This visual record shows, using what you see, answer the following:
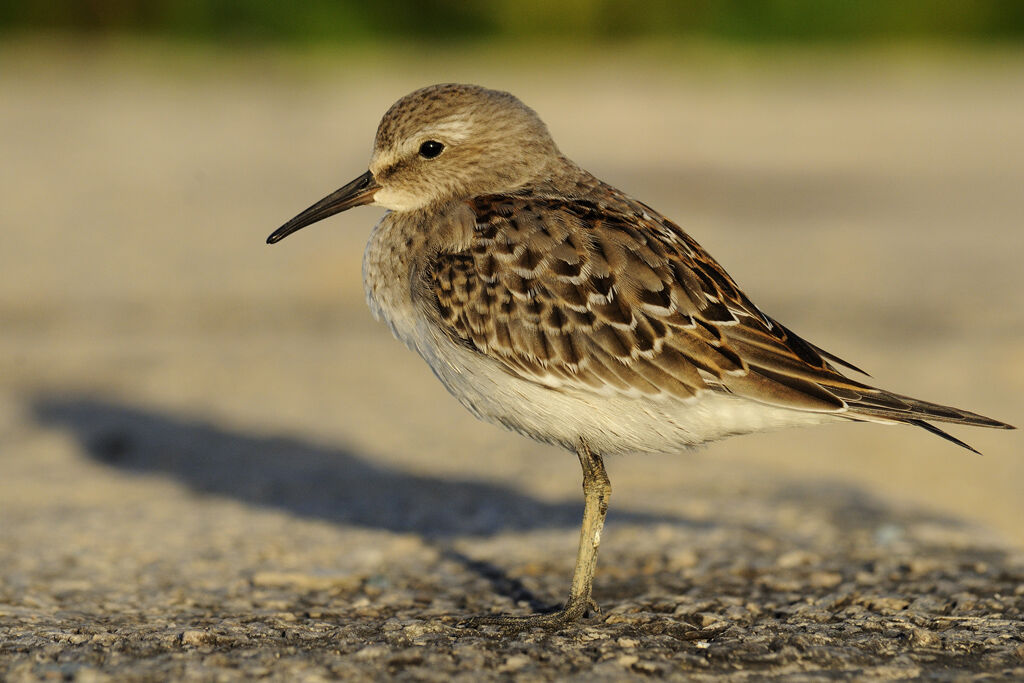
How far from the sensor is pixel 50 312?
1101 cm

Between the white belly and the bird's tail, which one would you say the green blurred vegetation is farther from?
the bird's tail

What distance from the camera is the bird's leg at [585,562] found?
15.7 ft

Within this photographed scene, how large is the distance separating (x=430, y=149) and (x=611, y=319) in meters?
1.12

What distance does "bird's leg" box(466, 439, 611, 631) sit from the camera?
478 centimetres

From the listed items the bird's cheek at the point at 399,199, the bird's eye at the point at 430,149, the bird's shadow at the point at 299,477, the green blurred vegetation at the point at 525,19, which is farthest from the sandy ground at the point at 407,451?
the green blurred vegetation at the point at 525,19

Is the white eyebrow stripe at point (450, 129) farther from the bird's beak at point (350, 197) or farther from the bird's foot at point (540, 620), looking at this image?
the bird's foot at point (540, 620)

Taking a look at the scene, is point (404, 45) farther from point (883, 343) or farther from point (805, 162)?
point (883, 343)

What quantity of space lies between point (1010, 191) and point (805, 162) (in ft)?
9.86

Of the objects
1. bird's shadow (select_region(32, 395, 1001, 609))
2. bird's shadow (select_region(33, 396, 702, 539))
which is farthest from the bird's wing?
bird's shadow (select_region(33, 396, 702, 539))

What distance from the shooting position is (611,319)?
4695 mm

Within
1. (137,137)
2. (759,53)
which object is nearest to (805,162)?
(759,53)

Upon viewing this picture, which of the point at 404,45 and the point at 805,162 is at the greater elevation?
the point at 404,45

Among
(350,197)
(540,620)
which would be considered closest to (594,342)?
(540,620)

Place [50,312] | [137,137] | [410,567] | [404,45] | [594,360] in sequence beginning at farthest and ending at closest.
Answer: [404,45] → [137,137] → [50,312] → [410,567] → [594,360]
